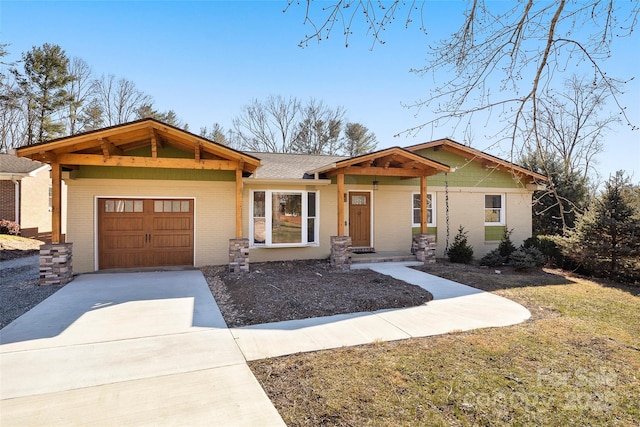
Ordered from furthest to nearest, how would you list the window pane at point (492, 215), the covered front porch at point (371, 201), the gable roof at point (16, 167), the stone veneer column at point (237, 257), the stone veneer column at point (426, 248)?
the gable roof at point (16, 167) → the window pane at point (492, 215) → the stone veneer column at point (426, 248) → the covered front porch at point (371, 201) → the stone veneer column at point (237, 257)

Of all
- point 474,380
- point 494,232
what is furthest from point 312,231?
point 474,380

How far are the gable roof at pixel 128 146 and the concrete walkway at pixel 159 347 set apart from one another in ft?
9.91

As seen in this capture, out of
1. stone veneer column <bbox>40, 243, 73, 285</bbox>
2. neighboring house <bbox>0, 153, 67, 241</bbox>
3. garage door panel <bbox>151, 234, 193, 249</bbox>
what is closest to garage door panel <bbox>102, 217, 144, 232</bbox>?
garage door panel <bbox>151, 234, 193, 249</bbox>

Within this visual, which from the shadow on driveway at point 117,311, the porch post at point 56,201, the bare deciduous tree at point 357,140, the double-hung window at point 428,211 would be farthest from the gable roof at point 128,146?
the bare deciduous tree at point 357,140

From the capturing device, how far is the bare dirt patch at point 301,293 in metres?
6.07

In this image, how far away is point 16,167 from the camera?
54.6ft

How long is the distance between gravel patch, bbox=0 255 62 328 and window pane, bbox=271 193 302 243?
18.8 feet

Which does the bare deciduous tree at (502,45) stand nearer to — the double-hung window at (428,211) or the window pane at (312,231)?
the window pane at (312,231)

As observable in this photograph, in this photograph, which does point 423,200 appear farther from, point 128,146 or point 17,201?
point 17,201

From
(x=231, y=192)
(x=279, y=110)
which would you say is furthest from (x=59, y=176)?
(x=279, y=110)

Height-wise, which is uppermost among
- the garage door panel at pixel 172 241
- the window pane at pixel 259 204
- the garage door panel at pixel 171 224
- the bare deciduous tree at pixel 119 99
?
the bare deciduous tree at pixel 119 99

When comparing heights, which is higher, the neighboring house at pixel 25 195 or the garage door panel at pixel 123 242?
the neighboring house at pixel 25 195

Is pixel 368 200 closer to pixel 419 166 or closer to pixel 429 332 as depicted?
pixel 419 166

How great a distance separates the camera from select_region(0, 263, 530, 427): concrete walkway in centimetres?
312
